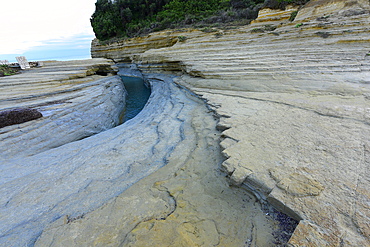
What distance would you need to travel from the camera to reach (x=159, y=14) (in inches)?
1316

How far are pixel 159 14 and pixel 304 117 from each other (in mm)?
35933

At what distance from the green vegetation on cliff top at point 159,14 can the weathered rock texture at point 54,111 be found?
17.1 metres

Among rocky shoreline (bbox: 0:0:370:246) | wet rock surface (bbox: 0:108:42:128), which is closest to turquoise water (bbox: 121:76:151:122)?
rocky shoreline (bbox: 0:0:370:246)

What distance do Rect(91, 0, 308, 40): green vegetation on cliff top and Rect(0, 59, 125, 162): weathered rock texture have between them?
1714 cm

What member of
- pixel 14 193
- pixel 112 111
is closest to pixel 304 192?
pixel 14 193

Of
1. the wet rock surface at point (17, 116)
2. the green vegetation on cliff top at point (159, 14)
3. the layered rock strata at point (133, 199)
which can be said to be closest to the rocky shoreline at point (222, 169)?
the layered rock strata at point (133, 199)

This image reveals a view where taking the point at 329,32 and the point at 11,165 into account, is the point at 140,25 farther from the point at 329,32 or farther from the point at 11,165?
Result: the point at 11,165

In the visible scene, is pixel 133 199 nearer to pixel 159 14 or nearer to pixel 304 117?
pixel 304 117

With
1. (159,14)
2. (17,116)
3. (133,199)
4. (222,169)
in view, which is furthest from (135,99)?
(159,14)

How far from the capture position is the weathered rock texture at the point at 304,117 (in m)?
2.02

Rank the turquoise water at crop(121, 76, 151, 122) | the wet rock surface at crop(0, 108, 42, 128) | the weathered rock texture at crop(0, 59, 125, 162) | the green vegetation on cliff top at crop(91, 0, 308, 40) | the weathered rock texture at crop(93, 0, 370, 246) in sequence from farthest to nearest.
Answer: the green vegetation on cliff top at crop(91, 0, 308, 40) < the turquoise water at crop(121, 76, 151, 122) < the wet rock surface at crop(0, 108, 42, 128) < the weathered rock texture at crop(0, 59, 125, 162) < the weathered rock texture at crop(93, 0, 370, 246)

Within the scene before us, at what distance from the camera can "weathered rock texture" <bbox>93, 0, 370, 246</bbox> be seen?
2023mm

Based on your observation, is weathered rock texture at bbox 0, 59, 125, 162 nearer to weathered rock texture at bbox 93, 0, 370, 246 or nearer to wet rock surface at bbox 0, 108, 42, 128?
wet rock surface at bbox 0, 108, 42, 128

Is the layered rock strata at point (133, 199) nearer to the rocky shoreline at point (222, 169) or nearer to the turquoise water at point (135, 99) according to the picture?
the rocky shoreline at point (222, 169)
